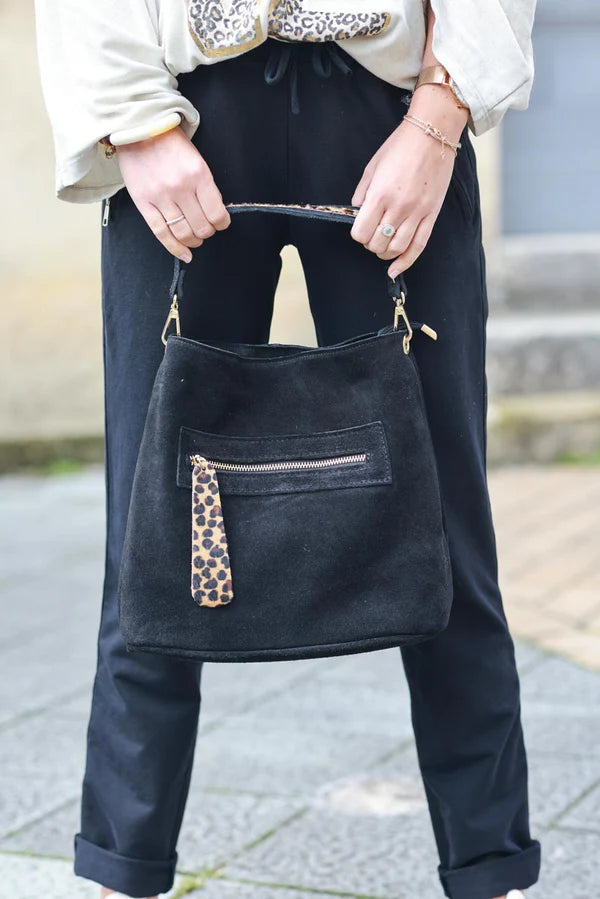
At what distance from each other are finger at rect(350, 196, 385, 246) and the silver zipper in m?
0.24

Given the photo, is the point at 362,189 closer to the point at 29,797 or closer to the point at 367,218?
the point at 367,218

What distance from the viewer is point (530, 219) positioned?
662 centimetres

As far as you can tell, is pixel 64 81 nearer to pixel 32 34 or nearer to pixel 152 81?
pixel 152 81

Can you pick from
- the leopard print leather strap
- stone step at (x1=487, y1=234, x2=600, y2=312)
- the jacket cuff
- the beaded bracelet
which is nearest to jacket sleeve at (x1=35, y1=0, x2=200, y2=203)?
the jacket cuff

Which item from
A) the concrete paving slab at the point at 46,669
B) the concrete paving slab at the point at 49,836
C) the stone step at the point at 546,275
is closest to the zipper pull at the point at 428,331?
the concrete paving slab at the point at 49,836

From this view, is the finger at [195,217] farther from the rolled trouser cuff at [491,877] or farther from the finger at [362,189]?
the rolled trouser cuff at [491,877]

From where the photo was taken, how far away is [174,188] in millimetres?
1344

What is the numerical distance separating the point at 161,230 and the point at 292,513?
13.3 inches

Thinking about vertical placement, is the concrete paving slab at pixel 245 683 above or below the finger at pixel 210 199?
below

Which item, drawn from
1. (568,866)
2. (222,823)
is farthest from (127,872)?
(568,866)

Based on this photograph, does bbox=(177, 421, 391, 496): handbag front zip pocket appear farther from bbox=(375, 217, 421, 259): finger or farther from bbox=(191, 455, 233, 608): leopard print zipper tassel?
bbox=(375, 217, 421, 259): finger

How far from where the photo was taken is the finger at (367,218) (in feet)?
4.41

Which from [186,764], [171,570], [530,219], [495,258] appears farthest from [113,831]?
[530,219]

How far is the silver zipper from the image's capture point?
4.46 feet
